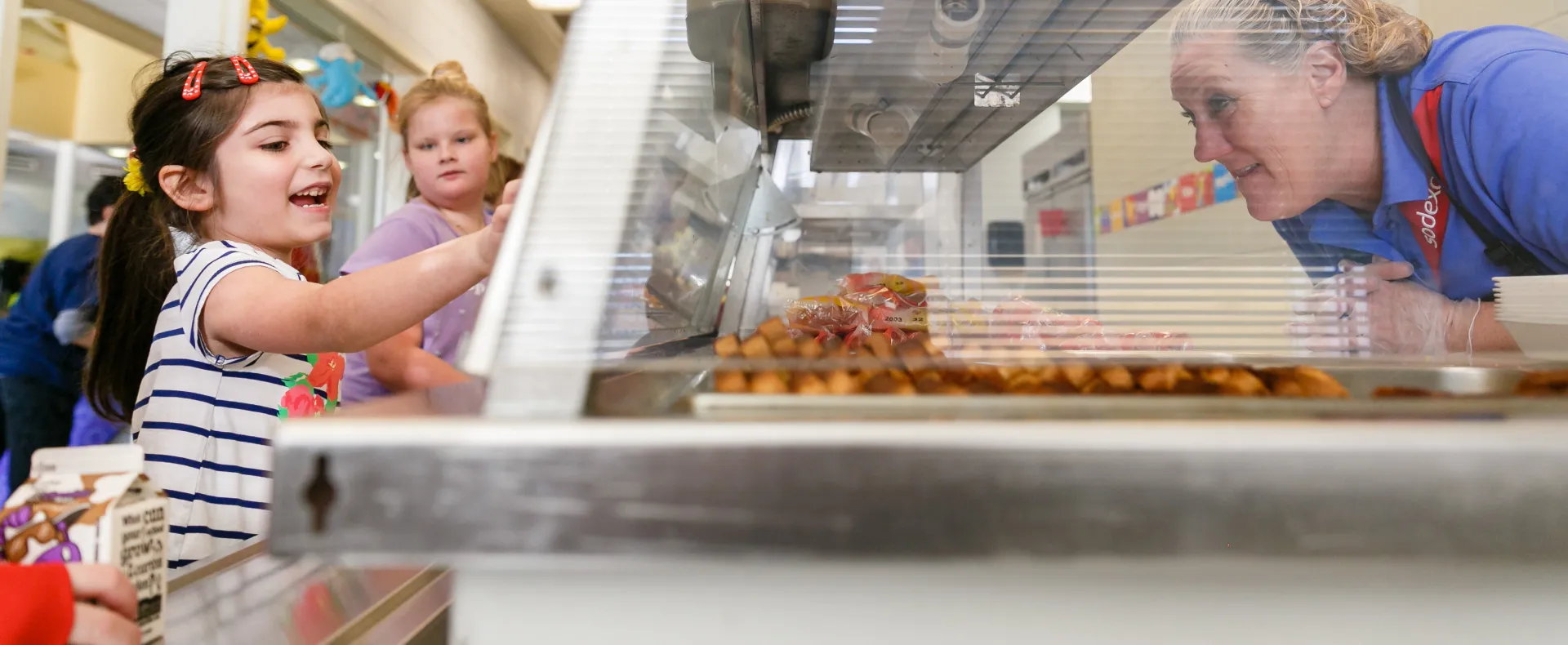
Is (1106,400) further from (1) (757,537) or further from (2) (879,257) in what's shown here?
(2) (879,257)

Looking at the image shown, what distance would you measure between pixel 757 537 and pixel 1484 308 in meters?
0.90

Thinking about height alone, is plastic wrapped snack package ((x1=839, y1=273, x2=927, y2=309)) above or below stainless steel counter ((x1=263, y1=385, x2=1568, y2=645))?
above

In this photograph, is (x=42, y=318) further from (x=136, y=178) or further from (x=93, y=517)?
(x=93, y=517)

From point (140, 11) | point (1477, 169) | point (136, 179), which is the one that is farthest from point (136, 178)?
point (140, 11)

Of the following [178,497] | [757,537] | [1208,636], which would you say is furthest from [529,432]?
[178,497]

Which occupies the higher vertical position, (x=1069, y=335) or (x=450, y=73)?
(x=450, y=73)

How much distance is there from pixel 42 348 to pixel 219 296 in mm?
2258

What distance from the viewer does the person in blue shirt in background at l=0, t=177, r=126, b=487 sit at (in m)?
2.45

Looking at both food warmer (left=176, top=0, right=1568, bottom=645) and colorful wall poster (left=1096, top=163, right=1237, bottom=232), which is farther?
colorful wall poster (left=1096, top=163, right=1237, bottom=232)

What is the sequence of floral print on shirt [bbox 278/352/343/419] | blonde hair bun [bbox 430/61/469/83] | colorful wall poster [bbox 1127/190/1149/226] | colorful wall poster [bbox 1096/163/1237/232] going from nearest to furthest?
colorful wall poster [bbox 1096/163/1237/232] → colorful wall poster [bbox 1127/190/1149/226] → floral print on shirt [bbox 278/352/343/419] → blonde hair bun [bbox 430/61/469/83]

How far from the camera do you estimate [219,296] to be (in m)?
0.94

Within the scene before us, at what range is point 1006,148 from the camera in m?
1.41

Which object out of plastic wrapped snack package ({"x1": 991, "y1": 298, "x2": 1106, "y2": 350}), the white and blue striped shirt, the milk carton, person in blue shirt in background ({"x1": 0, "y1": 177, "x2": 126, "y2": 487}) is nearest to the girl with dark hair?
the white and blue striped shirt

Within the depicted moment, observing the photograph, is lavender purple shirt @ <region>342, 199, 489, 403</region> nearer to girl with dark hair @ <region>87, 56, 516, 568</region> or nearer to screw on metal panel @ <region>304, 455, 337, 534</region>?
girl with dark hair @ <region>87, 56, 516, 568</region>
